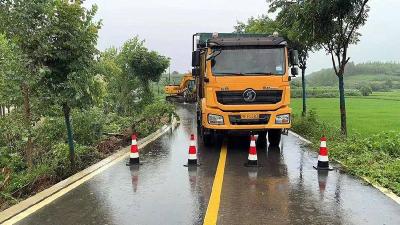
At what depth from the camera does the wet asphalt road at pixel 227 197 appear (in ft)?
19.7

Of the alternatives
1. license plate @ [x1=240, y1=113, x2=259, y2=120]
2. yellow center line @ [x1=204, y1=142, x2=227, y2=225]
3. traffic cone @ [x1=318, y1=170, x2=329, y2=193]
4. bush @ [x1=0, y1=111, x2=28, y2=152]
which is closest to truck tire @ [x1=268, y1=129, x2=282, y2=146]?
license plate @ [x1=240, y1=113, x2=259, y2=120]

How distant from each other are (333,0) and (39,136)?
906 cm

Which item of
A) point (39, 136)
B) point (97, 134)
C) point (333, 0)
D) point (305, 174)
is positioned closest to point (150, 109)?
point (97, 134)

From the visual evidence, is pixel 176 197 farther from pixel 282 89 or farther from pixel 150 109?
pixel 150 109

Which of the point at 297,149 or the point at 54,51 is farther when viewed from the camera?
the point at 297,149

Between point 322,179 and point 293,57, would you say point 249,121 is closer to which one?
point 293,57

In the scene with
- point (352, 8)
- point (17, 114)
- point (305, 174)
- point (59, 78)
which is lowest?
point (305, 174)

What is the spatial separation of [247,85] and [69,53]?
4.55m

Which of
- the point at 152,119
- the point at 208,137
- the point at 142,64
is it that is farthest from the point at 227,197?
the point at 142,64

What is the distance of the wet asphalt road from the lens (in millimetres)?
6020

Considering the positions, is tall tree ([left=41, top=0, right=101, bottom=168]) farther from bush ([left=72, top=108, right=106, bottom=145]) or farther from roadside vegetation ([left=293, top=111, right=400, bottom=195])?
roadside vegetation ([left=293, top=111, right=400, bottom=195])

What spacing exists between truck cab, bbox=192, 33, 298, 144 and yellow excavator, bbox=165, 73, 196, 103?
28448 mm

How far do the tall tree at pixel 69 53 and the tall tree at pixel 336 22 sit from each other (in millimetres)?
6753

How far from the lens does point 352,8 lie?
1327cm
